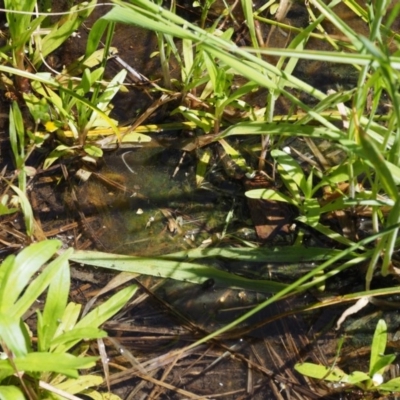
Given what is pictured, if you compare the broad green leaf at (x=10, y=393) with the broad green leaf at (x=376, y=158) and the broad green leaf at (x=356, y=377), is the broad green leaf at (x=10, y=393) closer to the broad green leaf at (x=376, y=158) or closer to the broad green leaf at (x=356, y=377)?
the broad green leaf at (x=356, y=377)

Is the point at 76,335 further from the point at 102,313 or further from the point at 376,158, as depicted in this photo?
the point at 376,158

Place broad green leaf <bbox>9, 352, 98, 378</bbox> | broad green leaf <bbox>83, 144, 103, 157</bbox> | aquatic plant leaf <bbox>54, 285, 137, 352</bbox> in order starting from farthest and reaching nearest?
broad green leaf <bbox>83, 144, 103, 157</bbox> → aquatic plant leaf <bbox>54, 285, 137, 352</bbox> → broad green leaf <bbox>9, 352, 98, 378</bbox>

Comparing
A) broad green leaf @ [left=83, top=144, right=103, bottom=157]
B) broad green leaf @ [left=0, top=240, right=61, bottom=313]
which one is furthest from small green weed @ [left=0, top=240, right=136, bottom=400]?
broad green leaf @ [left=83, top=144, right=103, bottom=157]

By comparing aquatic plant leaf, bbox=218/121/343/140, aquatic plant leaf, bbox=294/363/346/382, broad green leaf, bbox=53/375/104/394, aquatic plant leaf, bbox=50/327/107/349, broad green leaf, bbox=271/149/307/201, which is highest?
aquatic plant leaf, bbox=218/121/343/140

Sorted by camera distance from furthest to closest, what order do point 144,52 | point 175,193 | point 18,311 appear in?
1. point 144,52
2. point 175,193
3. point 18,311

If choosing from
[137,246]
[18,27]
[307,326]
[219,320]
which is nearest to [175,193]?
[137,246]

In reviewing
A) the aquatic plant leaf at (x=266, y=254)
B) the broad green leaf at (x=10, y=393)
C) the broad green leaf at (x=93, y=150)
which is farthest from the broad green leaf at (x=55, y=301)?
the broad green leaf at (x=93, y=150)

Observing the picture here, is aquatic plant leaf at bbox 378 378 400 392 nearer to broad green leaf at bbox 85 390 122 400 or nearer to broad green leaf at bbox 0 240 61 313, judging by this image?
broad green leaf at bbox 85 390 122 400

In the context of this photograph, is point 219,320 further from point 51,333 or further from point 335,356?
point 51,333
